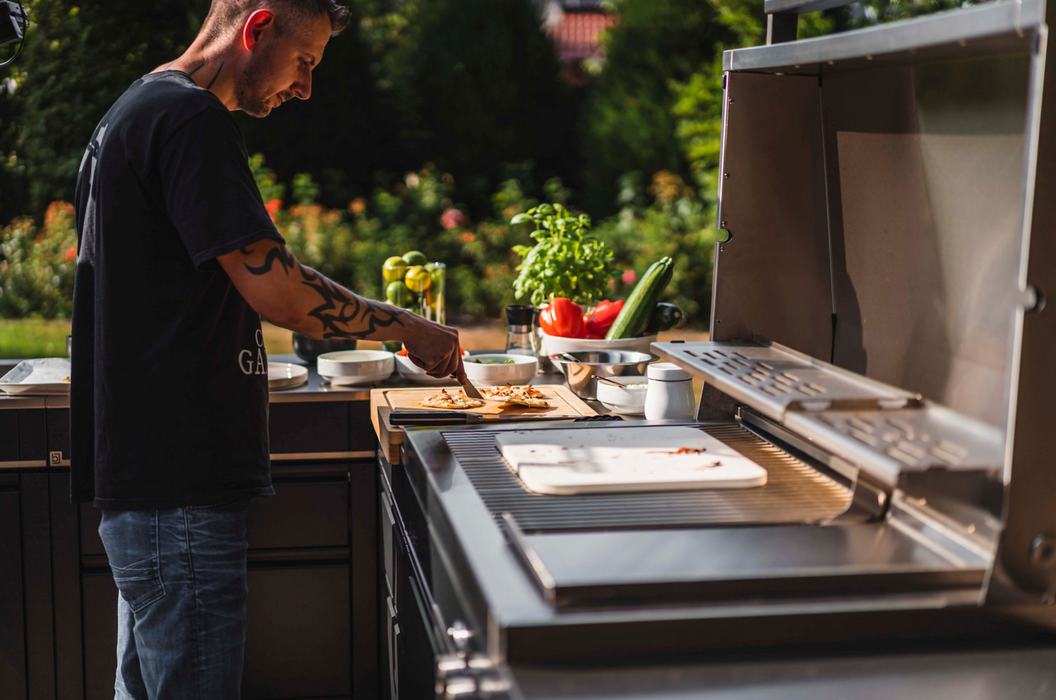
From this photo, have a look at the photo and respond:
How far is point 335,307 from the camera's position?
6.04 ft

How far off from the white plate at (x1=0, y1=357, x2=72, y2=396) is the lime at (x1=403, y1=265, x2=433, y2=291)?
3.33ft

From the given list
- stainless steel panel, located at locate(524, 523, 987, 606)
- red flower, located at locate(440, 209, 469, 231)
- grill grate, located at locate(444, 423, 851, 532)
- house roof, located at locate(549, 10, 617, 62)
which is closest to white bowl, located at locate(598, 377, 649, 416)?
grill grate, located at locate(444, 423, 851, 532)

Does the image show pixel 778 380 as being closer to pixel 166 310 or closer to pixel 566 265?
pixel 166 310

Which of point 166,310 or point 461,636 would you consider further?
point 166,310

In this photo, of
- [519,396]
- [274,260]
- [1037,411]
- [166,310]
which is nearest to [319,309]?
[274,260]

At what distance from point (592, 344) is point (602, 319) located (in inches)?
6.5

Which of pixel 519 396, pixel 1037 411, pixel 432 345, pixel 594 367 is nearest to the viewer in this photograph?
pixel 1037 411

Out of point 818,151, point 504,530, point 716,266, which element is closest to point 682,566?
point 504,530

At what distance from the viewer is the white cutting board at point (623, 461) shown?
1514 mm

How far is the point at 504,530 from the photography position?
4.35 ft

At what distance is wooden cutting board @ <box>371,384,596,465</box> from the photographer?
205cm

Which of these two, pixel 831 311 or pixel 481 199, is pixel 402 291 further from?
pixel 481 199

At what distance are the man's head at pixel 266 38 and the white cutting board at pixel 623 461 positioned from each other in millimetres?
835

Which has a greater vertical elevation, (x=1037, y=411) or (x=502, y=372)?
(x=1037, y=411)
